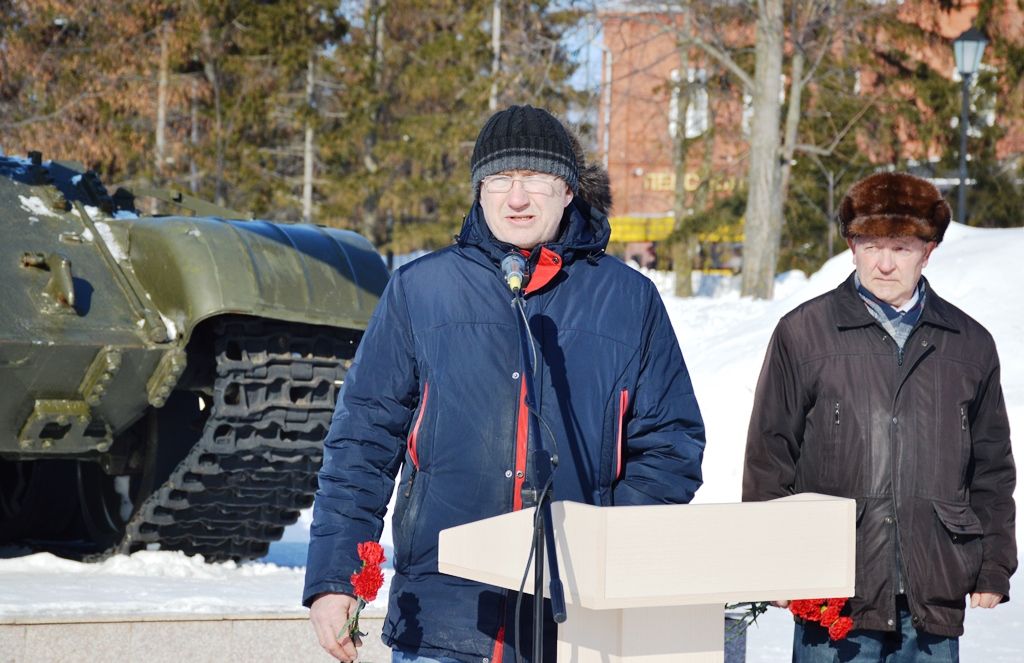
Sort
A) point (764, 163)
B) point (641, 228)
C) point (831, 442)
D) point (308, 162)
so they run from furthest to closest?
point (641, 228)
point (308, 162)
point (764, 163)
point (831, 442)

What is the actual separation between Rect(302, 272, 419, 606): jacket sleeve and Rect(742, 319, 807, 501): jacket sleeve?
3.63 ft

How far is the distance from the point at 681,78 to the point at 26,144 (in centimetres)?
933

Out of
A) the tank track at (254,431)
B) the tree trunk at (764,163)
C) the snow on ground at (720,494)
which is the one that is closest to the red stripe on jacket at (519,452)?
the snow on ground at (720,494)

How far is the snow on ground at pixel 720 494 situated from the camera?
632 cm

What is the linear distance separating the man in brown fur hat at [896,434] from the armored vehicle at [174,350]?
368 cm

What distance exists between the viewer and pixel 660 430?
3197mm

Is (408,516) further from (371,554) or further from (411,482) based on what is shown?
(371,554)

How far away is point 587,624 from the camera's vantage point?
8.13 feet

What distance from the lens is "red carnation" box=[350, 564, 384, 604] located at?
282cm

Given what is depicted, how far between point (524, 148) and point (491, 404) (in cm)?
52

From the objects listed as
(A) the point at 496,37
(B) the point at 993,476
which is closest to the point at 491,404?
(B) the point at 993,476

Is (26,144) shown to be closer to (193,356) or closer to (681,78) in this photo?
(681,78)

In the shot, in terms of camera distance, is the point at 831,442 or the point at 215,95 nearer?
the point at 831,442

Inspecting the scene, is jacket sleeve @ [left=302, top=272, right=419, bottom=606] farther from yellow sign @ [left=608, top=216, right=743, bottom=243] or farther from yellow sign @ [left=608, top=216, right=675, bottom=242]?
yellow sign @ [left=608, top=216, right=675, bottom=242]
